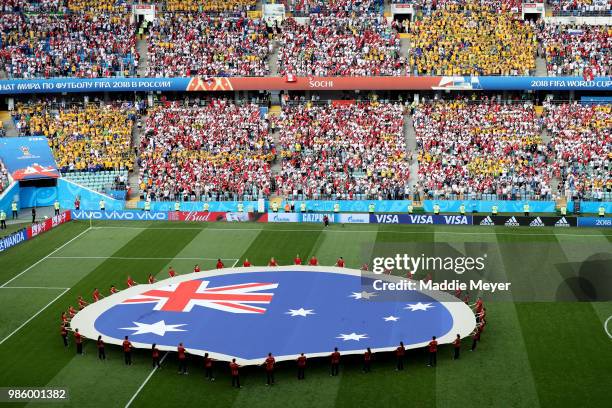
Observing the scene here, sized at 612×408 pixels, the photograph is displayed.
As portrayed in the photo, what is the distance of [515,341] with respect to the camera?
40938 mm

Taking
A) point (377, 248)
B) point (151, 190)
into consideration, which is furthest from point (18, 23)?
point (377, 248)

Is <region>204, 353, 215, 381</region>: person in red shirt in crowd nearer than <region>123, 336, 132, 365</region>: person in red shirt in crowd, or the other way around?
<region>204, 353, 215, 381</region>: person in red shirt in crowd

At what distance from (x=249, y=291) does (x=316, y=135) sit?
31.2 m

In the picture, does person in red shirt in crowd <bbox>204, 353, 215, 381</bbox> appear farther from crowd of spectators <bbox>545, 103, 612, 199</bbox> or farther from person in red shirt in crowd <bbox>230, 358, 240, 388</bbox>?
crowd of spectators <bbox>545, 103, 612, 199</bbox>

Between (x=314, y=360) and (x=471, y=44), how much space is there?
159 feet

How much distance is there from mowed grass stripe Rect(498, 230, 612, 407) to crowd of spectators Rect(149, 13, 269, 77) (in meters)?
38.1

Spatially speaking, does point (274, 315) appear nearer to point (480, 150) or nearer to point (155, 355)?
point (155, 355)

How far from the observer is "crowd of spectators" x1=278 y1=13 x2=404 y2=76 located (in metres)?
79.6

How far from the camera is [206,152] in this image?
2923 inches

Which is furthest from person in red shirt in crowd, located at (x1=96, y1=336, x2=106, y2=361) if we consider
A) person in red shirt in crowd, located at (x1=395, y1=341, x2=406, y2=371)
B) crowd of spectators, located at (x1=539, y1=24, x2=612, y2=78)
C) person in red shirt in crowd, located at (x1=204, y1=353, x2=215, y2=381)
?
crowd of spectators, located at (x1=539, y1=24, x2=612, y2=78)

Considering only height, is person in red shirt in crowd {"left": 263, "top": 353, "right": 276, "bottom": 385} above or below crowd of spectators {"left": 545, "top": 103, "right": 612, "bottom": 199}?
below

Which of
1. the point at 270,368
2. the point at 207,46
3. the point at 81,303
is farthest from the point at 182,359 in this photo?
the point at 207,46

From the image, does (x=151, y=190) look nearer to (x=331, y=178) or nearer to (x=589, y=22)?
(x=331, y=178)

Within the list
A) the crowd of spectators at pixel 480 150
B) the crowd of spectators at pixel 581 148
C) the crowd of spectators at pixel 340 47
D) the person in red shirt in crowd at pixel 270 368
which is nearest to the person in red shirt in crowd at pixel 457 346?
the person in red shirt in crowd at pixel 270 368
